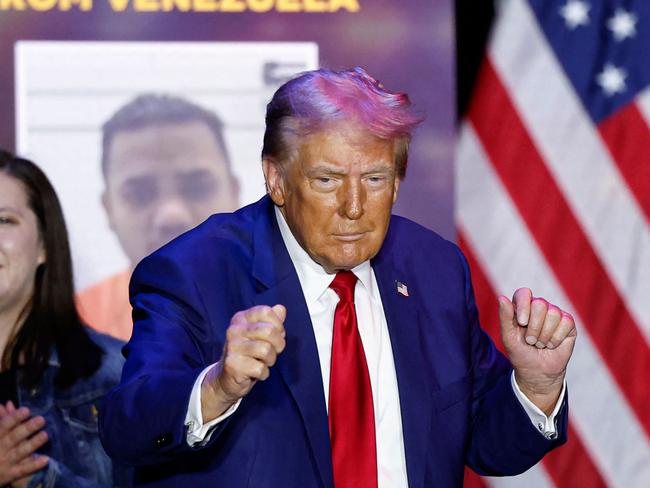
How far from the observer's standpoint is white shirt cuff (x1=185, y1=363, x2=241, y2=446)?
1819mm

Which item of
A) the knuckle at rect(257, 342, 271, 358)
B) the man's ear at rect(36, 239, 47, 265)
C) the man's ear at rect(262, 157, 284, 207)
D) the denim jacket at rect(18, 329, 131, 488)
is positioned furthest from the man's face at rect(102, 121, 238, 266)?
the knuckle at rect(257, 342, 271, 358)

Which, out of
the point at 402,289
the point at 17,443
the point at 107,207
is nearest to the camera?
the point at 402,289

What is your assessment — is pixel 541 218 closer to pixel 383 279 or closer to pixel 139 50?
pixel 139 50

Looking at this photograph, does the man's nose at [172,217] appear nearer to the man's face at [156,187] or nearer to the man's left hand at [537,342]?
the man's face at [156,187]

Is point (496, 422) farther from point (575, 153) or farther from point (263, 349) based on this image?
point (575, 153)

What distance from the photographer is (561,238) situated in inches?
156

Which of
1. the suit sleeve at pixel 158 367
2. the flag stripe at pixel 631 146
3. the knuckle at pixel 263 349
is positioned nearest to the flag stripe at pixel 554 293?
the flag stripe at pixel 631 146

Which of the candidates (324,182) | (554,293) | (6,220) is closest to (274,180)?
(324,182)

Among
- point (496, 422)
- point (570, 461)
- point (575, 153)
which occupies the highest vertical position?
point (575, 153)

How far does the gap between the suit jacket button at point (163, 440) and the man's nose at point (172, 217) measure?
72.9 inches

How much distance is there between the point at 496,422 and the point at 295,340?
44 centimetres

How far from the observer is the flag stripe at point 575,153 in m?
3.96

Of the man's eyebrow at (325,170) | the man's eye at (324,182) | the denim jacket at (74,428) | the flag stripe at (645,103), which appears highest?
the flag stripe at (645,103)

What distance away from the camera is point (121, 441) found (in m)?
1.87
